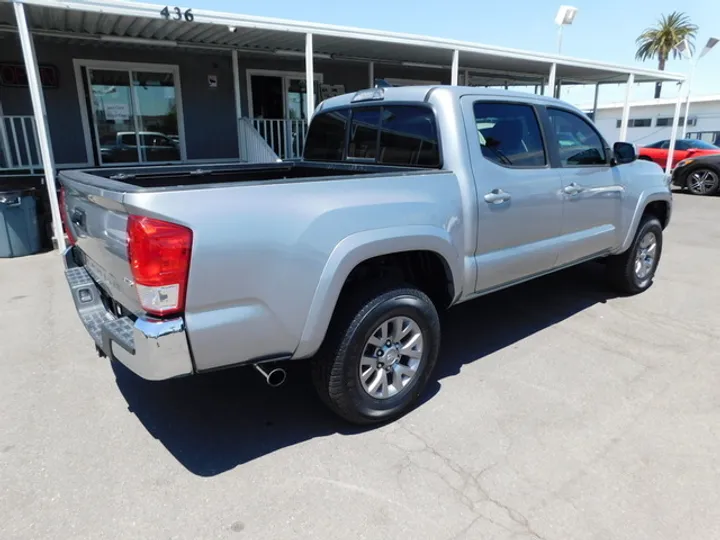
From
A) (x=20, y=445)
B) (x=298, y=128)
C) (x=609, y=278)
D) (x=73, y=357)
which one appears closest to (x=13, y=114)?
(x=298, y=128)

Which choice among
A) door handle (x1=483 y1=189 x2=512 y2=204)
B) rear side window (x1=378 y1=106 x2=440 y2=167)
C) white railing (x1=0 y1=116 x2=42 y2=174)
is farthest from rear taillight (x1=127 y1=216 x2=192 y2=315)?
white railing (x1=0 y1=116 x2=42 y2=174)

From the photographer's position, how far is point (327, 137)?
4.30m

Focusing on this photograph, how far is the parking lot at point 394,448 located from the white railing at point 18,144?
6.22m

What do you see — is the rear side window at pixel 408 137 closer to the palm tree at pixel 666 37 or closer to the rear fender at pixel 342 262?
the rear fender at pixel 342 262

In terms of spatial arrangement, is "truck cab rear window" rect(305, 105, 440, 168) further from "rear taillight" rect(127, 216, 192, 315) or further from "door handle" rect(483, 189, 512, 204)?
"rear taillight" rect(127, 216, 192, 315)

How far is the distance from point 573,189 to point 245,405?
9.78ft

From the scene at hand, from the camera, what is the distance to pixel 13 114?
31.8 ft

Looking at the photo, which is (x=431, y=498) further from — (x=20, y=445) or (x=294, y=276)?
(x=20, y=445)

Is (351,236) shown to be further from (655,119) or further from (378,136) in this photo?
(655,119)

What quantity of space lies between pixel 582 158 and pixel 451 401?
7.97 ft

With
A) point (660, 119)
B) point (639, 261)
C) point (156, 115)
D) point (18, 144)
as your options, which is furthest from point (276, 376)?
point (660, 119)

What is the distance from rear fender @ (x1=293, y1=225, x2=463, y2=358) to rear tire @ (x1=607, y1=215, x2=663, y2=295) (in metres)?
3.26

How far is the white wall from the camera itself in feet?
104


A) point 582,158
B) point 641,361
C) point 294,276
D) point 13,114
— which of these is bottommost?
point 641,361
